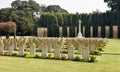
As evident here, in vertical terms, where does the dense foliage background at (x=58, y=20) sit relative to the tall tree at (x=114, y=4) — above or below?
below

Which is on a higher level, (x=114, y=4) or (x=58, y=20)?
(x=114, y=4)

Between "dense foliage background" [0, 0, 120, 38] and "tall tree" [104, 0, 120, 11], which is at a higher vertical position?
"tall tree" [104, 0, 120, 11]

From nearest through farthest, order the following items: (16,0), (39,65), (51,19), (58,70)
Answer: (58,70) < (39,65) < (51,19) < (16,0)

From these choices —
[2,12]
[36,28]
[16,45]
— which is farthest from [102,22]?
[16,45]

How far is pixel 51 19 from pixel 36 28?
14.9ft

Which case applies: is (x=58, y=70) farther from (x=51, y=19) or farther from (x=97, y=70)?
(x=51, y=19)

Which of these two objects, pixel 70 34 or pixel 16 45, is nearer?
pixel 16 45

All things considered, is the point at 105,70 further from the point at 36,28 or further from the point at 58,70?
the point at 36,28

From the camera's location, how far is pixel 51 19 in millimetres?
77000

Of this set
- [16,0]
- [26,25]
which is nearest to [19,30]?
[26,25]

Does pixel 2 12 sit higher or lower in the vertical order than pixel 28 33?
higher

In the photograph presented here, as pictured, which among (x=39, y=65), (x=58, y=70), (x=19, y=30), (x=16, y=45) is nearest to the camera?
(x=58, y=70)

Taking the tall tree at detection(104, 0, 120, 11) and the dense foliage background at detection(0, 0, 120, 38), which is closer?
the dense foliage background at detection(0, 0, 120, 38)

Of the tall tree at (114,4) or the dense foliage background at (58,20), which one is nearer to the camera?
the dense foliage background at (58,20)
